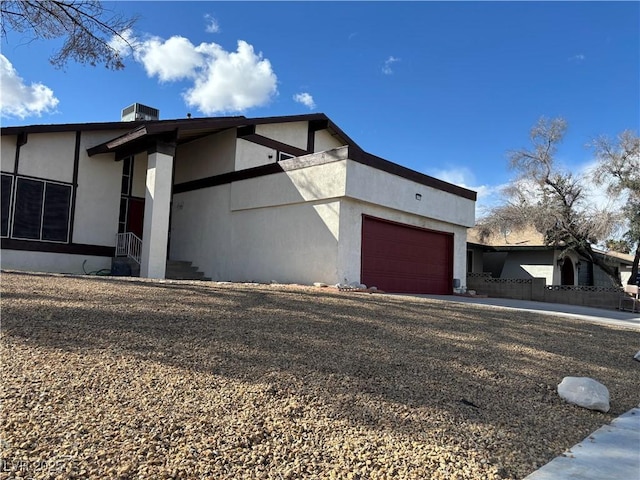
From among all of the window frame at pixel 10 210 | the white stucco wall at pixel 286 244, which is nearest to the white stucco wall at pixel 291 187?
the white stucco wall at pixel 286 244

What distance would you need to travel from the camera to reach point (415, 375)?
506 cm

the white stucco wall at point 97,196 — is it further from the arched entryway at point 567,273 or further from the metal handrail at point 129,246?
the arched entryway at point 567,273

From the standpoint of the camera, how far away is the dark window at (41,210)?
47.6 feet

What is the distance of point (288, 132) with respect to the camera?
18.7 meters

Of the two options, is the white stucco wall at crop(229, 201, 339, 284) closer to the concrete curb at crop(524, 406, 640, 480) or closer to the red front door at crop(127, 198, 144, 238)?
the red front door at crop(127, 198, 144, 238)

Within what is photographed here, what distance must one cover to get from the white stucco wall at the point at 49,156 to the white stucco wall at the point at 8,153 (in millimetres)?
201

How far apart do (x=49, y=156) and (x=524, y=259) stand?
23.0 m

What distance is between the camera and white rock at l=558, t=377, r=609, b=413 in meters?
4.88

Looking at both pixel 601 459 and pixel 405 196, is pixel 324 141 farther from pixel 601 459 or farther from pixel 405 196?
pixel 601 459

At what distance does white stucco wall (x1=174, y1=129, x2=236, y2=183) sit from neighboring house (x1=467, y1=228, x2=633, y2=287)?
14.9m

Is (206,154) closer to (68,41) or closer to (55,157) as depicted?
(55,157)

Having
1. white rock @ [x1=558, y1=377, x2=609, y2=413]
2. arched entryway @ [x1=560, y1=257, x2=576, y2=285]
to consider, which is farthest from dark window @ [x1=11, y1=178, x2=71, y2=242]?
arched entryway @ [x1=560, y1=257, x2=576, y2=285]

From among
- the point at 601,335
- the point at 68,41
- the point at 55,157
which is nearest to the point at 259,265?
the point at 55,157

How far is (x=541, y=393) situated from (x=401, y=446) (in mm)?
2358
